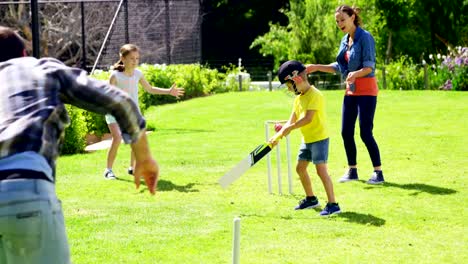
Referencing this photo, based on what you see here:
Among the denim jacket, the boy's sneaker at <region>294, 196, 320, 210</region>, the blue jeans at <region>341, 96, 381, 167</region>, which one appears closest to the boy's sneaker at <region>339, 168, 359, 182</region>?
the blue jeans at <region>341, 96, 381, 167</region>

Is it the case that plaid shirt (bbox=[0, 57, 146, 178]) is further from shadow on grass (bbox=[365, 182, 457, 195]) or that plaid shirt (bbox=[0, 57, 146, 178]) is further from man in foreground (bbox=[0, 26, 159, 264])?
shadow on grass (bbox=[365, 182, 457, 195])

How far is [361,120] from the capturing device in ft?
35.5

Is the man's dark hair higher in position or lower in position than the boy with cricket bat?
higher

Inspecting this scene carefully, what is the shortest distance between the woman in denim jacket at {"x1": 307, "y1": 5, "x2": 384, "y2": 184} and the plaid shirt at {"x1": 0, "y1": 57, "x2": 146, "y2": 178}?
20.1ft

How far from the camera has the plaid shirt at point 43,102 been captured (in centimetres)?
393

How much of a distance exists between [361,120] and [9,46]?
7039mm

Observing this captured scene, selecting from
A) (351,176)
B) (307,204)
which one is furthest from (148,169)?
(351,176)

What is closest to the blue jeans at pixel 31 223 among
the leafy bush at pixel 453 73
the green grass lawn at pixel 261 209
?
the green grass lawn at pixel 261 209

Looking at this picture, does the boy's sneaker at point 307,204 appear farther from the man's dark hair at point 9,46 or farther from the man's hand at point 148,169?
the man's dark hair at point 9,46

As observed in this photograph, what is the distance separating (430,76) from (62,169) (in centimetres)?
1797

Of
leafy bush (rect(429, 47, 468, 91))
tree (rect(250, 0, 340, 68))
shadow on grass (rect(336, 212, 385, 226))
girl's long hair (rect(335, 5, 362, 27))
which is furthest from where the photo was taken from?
tree (rect(250, 0, 340, 68))

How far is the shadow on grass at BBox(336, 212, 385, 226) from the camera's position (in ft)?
28.0

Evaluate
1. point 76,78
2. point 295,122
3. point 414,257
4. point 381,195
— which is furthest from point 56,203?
point 381,195

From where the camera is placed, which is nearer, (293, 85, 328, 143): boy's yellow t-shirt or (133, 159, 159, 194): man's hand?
(133, 159, 159, 194): man's hand
